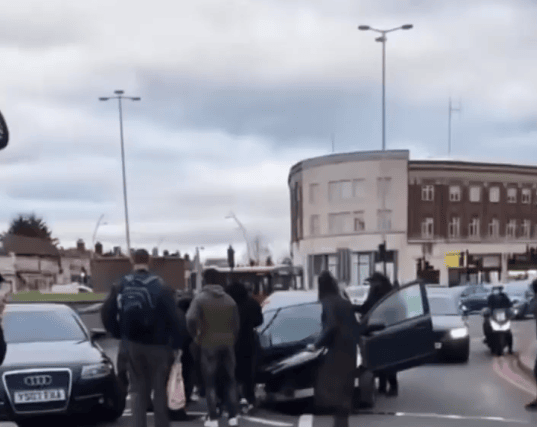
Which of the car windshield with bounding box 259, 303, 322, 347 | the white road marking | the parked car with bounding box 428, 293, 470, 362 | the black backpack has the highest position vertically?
the black backpack

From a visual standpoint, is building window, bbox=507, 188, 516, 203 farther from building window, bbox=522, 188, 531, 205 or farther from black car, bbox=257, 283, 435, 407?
black car, bbox=257, 283, 435, 407

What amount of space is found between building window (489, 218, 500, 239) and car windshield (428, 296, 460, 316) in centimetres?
6225

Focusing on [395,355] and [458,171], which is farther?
[458,171]

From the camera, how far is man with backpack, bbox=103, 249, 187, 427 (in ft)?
29.3

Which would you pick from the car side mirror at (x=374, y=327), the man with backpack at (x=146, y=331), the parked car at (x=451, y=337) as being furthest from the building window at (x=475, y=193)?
the man with backpack at (x=146, y=331)

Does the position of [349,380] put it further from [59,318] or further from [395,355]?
[59,318]

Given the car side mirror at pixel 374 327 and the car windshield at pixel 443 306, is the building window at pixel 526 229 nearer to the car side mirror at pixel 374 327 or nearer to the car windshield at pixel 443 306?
the car windshield at pixel 443 306

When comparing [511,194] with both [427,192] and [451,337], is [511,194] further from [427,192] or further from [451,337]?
[451,337]

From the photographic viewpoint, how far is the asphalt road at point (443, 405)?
11.9 meters

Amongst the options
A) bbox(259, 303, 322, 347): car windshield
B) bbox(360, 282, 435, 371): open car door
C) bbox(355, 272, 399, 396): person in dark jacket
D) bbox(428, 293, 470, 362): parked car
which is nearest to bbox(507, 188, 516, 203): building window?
bbox(428, 293, 470, 362): parked car

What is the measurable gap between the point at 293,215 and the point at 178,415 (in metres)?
79.8

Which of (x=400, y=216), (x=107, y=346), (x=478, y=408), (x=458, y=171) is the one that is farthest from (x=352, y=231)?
(x=478, y=408)

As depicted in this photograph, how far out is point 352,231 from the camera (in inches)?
3206

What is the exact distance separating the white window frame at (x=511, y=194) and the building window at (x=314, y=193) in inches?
603
